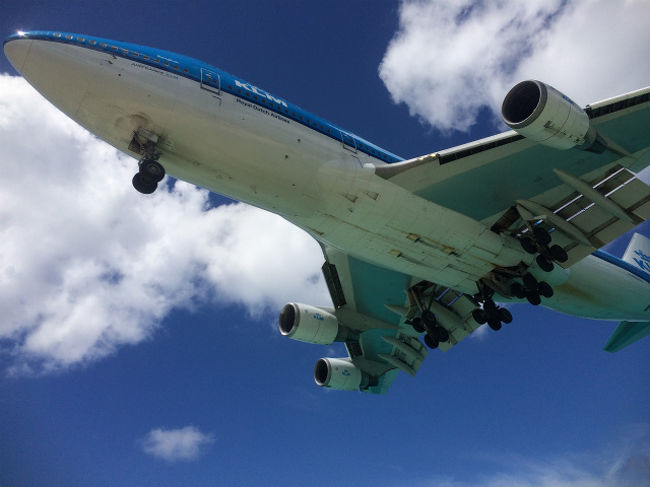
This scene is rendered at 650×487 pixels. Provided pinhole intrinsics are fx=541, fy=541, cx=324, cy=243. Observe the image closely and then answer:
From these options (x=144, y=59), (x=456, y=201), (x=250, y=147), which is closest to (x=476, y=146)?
(x=456, y=201)

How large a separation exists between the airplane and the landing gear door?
4 centimetres

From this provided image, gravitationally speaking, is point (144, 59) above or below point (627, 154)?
above

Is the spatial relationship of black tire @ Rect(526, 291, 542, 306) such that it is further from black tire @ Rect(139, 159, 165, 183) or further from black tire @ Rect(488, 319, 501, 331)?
black tire @ Rect(139, 159, 165, 183)

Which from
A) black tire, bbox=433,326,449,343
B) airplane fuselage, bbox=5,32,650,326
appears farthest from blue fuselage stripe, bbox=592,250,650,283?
black tire, bbox=433,326,449,343

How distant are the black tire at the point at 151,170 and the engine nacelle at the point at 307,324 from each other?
29.0 feet

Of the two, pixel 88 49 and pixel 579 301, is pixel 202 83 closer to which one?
pixel 88 49

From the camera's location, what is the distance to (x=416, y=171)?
50.9 ft

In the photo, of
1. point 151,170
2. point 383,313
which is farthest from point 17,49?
point 383,313

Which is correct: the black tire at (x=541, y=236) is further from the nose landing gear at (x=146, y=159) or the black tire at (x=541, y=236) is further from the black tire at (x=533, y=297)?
the nose landing gear at (x=146, y=159)

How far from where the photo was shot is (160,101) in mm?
13328

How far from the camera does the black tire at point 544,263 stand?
16594 millimetres

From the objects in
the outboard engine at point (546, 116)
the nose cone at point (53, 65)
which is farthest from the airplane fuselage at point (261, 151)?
the outboard engine at point (546, 116)

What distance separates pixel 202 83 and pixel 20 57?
4176 mm

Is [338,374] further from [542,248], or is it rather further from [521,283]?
[542,248]
